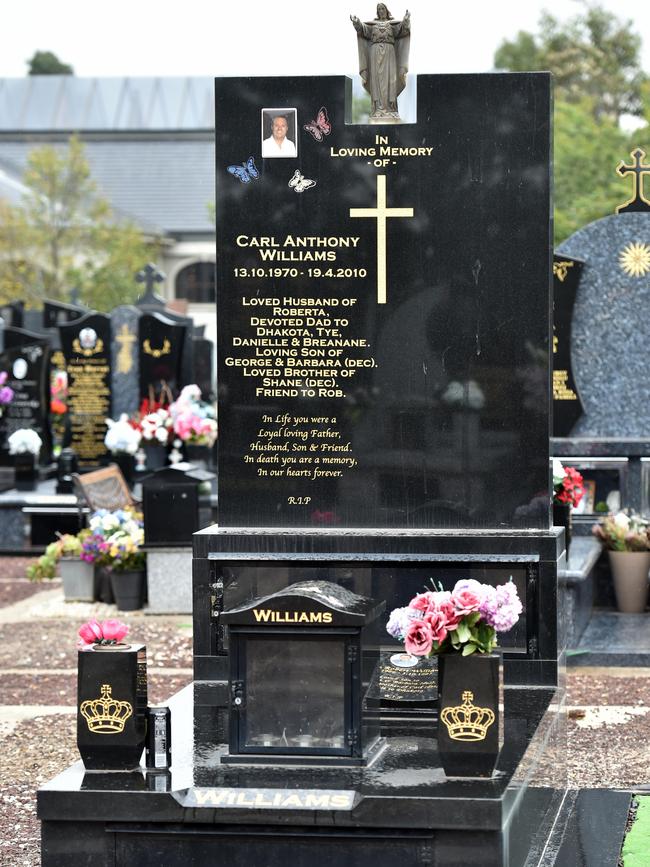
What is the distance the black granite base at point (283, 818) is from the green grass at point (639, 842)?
28.0 inches

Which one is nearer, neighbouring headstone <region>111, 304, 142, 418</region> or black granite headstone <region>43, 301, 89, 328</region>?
neighbouring headstone <region>111, 304, 142, 418</region>

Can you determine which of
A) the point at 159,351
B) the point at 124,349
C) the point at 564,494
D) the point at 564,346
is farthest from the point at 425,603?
the point at 124,349

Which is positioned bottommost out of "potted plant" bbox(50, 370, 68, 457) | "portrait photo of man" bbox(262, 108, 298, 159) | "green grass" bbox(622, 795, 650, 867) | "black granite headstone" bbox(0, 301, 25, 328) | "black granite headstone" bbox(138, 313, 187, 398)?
"green grass" bbox(622, 795, 650, 867)

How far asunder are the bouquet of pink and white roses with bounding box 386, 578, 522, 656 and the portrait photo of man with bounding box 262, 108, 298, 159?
253 centimetres

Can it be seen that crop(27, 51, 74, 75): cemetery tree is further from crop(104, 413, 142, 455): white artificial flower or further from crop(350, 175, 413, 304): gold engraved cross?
crop(350, 175, 413, 304): gold engraved cross

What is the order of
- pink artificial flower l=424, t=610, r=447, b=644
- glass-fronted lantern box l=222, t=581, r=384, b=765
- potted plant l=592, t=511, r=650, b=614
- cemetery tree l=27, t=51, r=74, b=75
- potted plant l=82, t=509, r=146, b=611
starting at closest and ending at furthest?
pink artificial flower l=424, t=610, r=447, b=644
glass-fronted lantern box l=222, t=581, r=384, b=765
potted plant l=592, t=511, r=650, b=614
potted plant l=82, t=509, r=146, b=611
cemetery tree l=27, t=51, r=74, b=75

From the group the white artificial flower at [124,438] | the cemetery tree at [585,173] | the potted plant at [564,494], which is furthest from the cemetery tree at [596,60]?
the potted plant at [564,494]

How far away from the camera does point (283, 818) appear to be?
5180 millimetres

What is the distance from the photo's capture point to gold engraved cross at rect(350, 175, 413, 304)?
7.00 m

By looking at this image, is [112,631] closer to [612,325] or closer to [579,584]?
[579,584]

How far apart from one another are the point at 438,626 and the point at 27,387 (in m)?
14.8

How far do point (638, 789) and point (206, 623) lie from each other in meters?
2.13

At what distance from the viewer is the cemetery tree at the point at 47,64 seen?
95812 millimetres

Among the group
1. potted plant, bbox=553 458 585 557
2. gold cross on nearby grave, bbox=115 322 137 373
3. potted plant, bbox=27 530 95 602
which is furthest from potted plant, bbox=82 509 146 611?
gold cross on nearby grave, bbox=115 322 137 373
